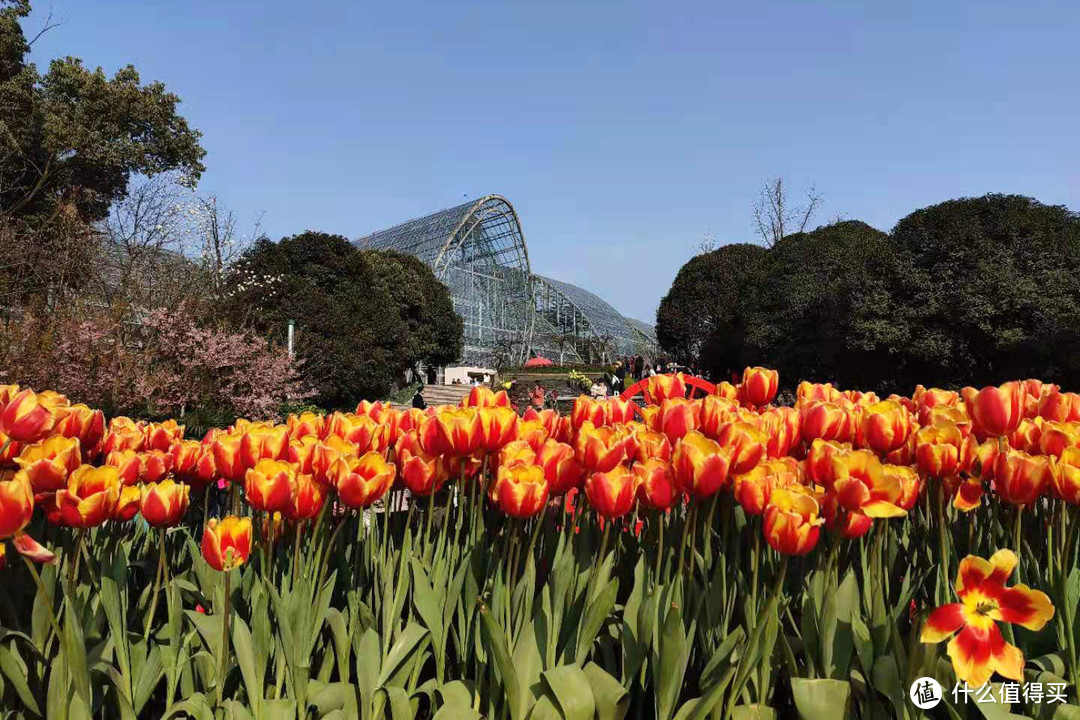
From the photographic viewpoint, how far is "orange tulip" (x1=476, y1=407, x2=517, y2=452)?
4.45 feet

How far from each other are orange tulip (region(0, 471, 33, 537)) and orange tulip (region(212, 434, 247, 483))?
40 cm

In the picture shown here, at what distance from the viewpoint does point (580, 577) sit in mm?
1300

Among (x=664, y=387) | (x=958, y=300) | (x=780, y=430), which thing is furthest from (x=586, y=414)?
(x=958, y=300)

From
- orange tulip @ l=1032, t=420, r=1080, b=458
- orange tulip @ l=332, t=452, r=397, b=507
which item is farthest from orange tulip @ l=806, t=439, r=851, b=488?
orange tulip @ l=332, t=452, r=397, b=507

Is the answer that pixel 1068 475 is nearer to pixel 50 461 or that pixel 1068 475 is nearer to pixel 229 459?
pixel 229 459

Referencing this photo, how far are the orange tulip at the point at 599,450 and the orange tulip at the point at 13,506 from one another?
87 centimetres

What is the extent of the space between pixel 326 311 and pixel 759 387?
60.1 ft

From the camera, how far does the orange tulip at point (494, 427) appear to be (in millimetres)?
1355

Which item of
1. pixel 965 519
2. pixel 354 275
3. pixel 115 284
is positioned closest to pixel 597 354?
pixel 354 275

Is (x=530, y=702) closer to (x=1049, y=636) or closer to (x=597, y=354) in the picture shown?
(x=1049, y=636)

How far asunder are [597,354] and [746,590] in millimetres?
55280

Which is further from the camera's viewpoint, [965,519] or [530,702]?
[965,519]

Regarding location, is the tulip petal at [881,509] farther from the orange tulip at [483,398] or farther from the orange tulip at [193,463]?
the orange tulip at [193,463]

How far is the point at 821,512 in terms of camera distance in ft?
3.94
